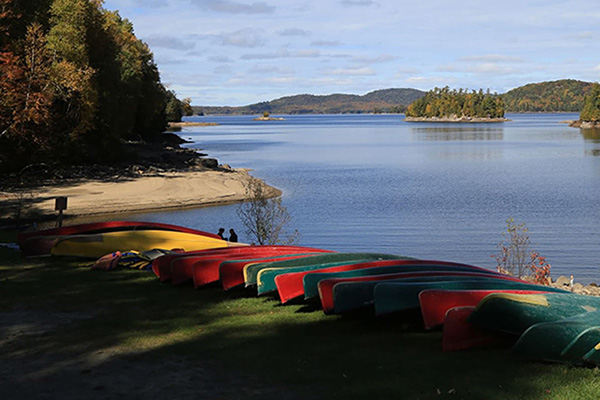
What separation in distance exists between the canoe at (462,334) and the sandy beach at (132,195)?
22.6 metres

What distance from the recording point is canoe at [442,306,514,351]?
6.35 meters

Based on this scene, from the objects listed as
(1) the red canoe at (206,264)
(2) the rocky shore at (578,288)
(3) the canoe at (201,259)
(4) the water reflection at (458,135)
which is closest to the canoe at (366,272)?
(1) the red canoe at (206,264)

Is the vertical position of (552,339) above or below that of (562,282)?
above

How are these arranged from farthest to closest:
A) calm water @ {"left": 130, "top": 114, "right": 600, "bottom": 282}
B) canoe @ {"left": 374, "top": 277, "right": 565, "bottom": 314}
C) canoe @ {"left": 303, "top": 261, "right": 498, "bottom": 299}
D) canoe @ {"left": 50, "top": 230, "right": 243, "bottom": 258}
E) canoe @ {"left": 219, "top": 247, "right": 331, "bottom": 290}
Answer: calm water @ {"left": 130, "top": 114, "right": 600, "bottom": 282} < canoe @ {"left": 50, "top": 230, "right": 243, "bottom": 258} < canoe @ {"left": 219, "top": 247, "right": 331, "bottom": 290} < canoe @ {"left": 303, "top": 261, "right": 498, "bottom": 299} < canoe @ {"left": 374, "top": 277, "right": 565, "bottom": 314}

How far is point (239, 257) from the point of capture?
10383 mm

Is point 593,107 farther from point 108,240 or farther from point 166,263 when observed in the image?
point 166,263

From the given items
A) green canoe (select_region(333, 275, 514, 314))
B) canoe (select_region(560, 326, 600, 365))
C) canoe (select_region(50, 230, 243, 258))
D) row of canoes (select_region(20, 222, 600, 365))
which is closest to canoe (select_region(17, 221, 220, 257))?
canoe (select_region(50, 230, 243, 258))

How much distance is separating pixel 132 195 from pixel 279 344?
28363 mm

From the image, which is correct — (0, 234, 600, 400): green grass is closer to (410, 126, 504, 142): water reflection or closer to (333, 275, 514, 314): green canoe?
(333, 275, 514, 314): green canoe

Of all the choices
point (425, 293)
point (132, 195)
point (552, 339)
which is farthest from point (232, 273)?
point (132, 195)

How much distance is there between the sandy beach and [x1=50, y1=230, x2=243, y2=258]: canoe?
1393cm

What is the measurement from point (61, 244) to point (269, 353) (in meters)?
7.22

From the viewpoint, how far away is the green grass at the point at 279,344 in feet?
17.9

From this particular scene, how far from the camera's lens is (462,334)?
638 centimetres
